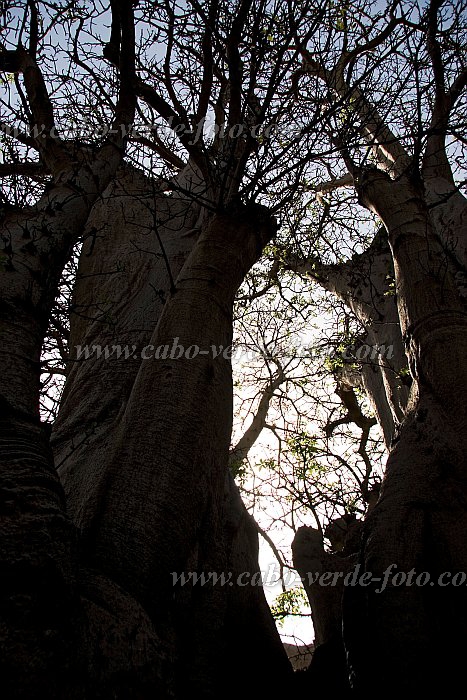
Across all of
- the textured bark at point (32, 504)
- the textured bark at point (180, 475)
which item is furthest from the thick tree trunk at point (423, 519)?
the textured bark at point (32, 504)

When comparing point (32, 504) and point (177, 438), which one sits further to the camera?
point (177, 438)

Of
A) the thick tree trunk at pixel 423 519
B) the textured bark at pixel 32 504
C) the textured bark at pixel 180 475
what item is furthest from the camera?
the textured bark at pixel 180 475

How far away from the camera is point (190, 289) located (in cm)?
245

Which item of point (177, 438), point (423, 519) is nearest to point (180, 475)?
point (177, 438)

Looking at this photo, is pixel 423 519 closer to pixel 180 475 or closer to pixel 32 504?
pixel 180 475

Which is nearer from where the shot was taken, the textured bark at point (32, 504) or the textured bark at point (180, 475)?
the textured bark at point (32, 504)

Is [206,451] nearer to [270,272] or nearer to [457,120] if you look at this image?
[457,120]

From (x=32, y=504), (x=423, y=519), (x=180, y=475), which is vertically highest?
(x=180, y=475)

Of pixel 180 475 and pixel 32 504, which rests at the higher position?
pixel 180 475

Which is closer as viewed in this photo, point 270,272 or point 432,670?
point 432,670

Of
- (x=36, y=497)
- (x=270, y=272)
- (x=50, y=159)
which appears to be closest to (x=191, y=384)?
(x=36, y=497)

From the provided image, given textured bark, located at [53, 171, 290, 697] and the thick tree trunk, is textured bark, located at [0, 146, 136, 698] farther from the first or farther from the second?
the thick tree trunk

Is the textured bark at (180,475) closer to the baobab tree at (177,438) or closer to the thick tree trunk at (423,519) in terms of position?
the baobab tree at (177,438)

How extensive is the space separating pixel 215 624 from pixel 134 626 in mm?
728
